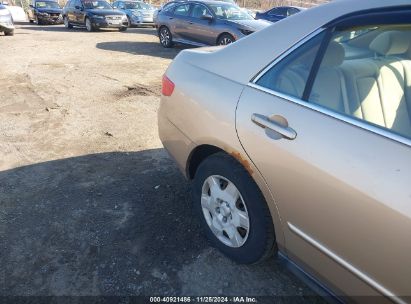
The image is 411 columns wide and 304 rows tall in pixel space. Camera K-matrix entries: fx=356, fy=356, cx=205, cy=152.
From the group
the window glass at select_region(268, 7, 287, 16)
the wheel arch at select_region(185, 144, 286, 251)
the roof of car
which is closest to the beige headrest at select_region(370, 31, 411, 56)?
the roof of car

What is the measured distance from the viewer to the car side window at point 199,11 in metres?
10.7

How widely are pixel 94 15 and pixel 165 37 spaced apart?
5.78 meters

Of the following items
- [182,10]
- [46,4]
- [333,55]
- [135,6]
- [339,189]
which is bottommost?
[46,4]

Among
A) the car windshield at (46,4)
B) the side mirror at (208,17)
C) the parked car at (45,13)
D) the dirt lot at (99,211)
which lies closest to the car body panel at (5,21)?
the parked car at (45,13)

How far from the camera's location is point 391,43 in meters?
1.89

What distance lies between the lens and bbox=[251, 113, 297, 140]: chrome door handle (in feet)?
5.87

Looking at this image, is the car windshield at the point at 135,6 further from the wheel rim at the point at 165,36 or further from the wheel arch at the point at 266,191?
the wheel arch at the point at 266,191

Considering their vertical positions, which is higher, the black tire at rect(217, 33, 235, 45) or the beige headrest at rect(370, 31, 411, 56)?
the beige headrest at rect(370, 31, 411, 56)

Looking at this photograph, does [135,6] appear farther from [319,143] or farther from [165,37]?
[319,143]

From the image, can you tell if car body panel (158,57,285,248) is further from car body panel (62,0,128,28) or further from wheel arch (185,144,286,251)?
car body panel (62,0,128,28)

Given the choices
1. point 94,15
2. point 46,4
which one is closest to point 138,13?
point 94,15

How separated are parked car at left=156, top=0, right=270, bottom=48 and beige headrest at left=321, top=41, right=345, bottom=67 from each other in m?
8.08

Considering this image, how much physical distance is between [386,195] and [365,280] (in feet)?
1.40

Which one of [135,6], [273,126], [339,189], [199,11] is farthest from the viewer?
[135,6]
